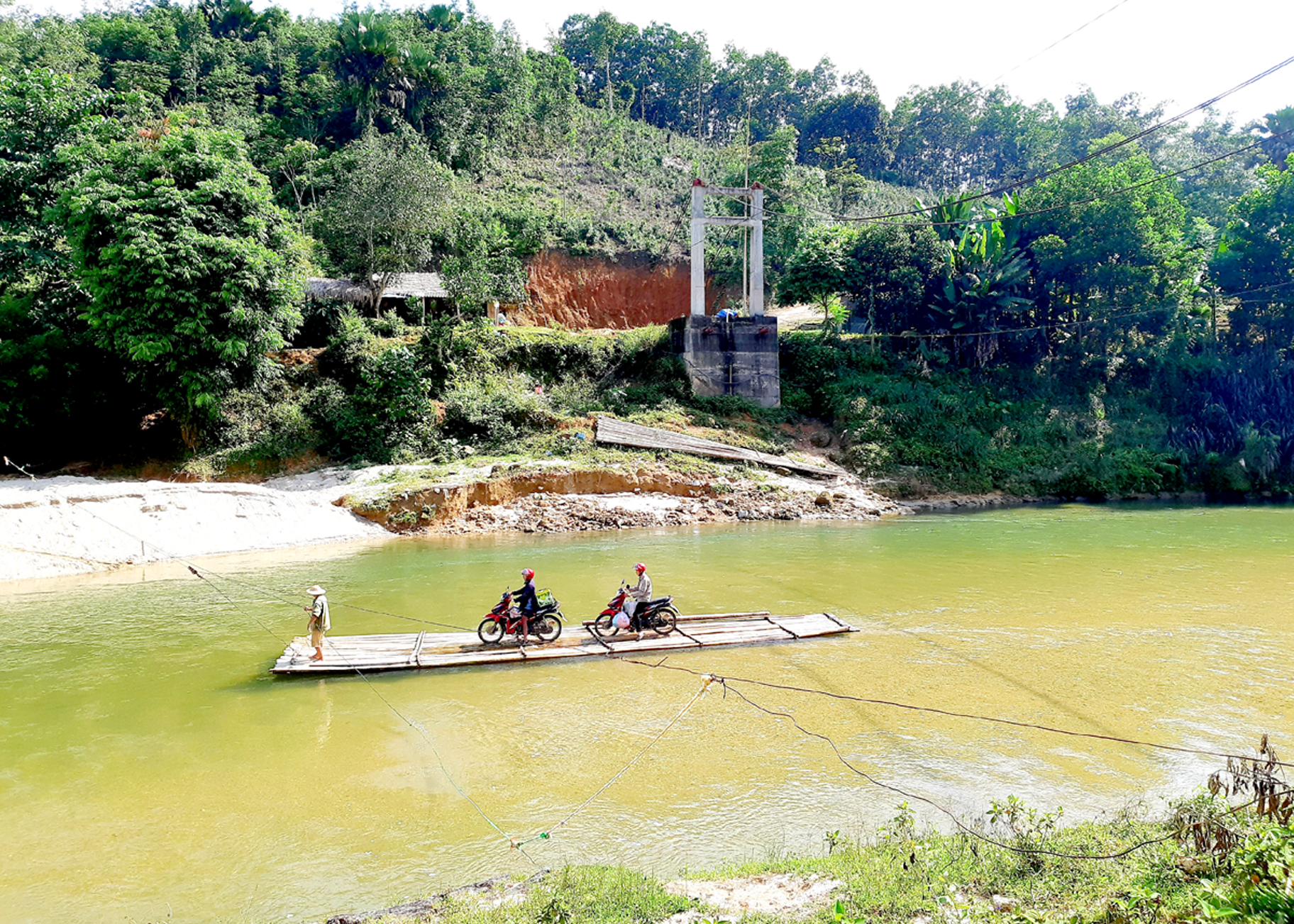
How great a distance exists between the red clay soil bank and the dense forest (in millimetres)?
1072

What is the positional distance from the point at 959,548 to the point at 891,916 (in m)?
17.2

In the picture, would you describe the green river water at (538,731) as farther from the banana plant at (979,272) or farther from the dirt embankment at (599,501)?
the banana plant at (979,272)

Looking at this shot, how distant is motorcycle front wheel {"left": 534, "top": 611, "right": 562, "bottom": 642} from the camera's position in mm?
11953

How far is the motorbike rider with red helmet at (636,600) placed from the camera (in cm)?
1230

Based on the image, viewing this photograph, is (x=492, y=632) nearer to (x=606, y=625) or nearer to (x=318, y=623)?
(x=606, y=625)

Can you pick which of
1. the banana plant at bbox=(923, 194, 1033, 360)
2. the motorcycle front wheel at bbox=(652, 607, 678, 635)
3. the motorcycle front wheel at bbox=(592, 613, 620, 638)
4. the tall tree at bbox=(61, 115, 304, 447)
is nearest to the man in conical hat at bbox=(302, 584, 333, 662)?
the motorcycle front wheel at bbox=(592, 613, 620, 638)

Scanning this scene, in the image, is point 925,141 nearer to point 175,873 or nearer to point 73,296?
point 73,296

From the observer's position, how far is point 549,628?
1205cm

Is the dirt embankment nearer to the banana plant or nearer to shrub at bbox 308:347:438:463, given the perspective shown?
shrub at bbox 308:347:438:463

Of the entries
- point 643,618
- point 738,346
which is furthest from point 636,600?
point 738,346

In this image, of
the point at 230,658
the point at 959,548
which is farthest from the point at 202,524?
the point at 959,548

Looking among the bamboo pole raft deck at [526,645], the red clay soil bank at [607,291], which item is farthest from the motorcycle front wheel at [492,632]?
the red clay soil bank at [607,291]

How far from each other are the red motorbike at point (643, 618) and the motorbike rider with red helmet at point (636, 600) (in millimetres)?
11

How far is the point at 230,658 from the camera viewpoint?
1191cm
